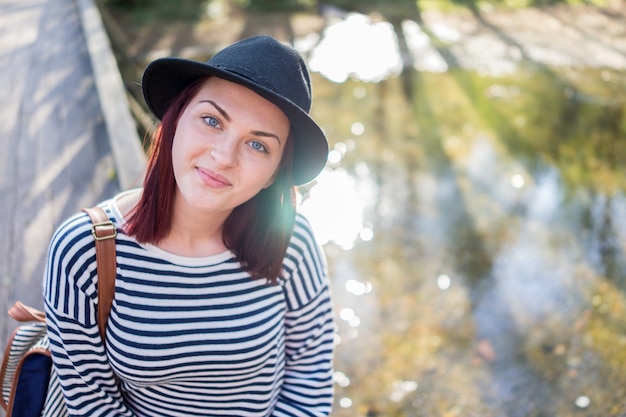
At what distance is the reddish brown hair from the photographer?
5.63 ft

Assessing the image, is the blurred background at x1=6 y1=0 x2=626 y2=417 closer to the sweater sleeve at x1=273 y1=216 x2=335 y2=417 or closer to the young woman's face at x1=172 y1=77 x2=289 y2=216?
the sweater sleeve at x1=273 y1=216 x2=335 y2=417

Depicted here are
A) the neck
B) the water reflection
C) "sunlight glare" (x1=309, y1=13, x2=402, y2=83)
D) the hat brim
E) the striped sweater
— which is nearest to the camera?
the hat brim

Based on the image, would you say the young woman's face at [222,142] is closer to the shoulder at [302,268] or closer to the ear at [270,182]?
the ear at [270,182]

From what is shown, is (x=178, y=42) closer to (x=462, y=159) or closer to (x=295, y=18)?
(x=295, y=18)

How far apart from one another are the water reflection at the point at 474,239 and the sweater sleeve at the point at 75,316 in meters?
1.99

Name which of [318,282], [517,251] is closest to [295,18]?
[517,251]

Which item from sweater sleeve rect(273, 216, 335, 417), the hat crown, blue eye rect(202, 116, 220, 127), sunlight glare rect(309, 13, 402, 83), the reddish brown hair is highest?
the hat crown

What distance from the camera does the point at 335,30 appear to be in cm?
938

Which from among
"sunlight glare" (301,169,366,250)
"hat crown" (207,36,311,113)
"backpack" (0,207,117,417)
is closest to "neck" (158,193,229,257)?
"backpack" (0,207,117,417)

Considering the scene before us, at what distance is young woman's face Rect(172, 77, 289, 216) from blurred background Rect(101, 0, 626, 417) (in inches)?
86.9

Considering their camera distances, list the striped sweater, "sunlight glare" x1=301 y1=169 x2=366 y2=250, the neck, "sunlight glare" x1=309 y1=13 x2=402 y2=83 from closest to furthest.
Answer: the striped sweater, the neck, "sunlight glare" x1=301 y1=169 x2=366 y2=250, "sunlight glare" x1=309 y1=13 x2=402 y2=83

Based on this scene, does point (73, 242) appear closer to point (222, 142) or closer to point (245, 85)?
point (222, 142)

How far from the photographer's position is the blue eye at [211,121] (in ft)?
5.44

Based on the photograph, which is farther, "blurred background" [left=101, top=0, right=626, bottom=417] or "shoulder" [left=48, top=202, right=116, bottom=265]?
"blurred background" [left=101, top=0, right=626, bottom=417]
